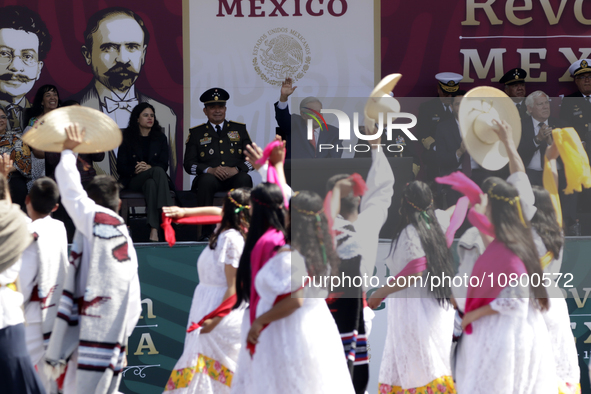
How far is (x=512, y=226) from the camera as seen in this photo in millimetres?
3225

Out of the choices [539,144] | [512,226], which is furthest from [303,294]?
[539,144]

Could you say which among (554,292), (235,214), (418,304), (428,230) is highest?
(235,214)

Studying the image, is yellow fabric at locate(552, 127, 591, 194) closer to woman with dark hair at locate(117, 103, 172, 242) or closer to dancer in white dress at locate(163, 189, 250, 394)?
dancer in white dress at locate(163, 189, 250, 394)

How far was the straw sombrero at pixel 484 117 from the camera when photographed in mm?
3721

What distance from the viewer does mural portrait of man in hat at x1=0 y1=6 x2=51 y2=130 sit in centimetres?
709

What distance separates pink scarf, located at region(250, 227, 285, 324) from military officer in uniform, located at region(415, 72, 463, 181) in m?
2.92

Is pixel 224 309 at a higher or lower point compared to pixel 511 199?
lower

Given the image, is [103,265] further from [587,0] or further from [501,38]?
[587,0]

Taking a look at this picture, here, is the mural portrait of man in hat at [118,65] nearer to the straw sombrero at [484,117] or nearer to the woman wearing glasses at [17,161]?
the woman wearing glasses at [17,161]

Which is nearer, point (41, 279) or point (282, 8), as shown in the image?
point (41, 279)

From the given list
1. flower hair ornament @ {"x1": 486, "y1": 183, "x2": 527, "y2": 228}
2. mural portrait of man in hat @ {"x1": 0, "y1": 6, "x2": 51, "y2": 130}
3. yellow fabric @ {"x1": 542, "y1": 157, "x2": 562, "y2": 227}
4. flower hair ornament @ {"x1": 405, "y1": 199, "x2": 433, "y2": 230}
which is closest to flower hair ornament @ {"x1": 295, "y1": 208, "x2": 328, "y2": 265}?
flower hair ornament @ {"x1": 486, "y1": 183, "x2": 527, "y2": 228}

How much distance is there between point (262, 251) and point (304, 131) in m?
3.52

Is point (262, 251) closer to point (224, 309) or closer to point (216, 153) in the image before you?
point (224, 309)

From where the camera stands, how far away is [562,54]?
24.3 ft
